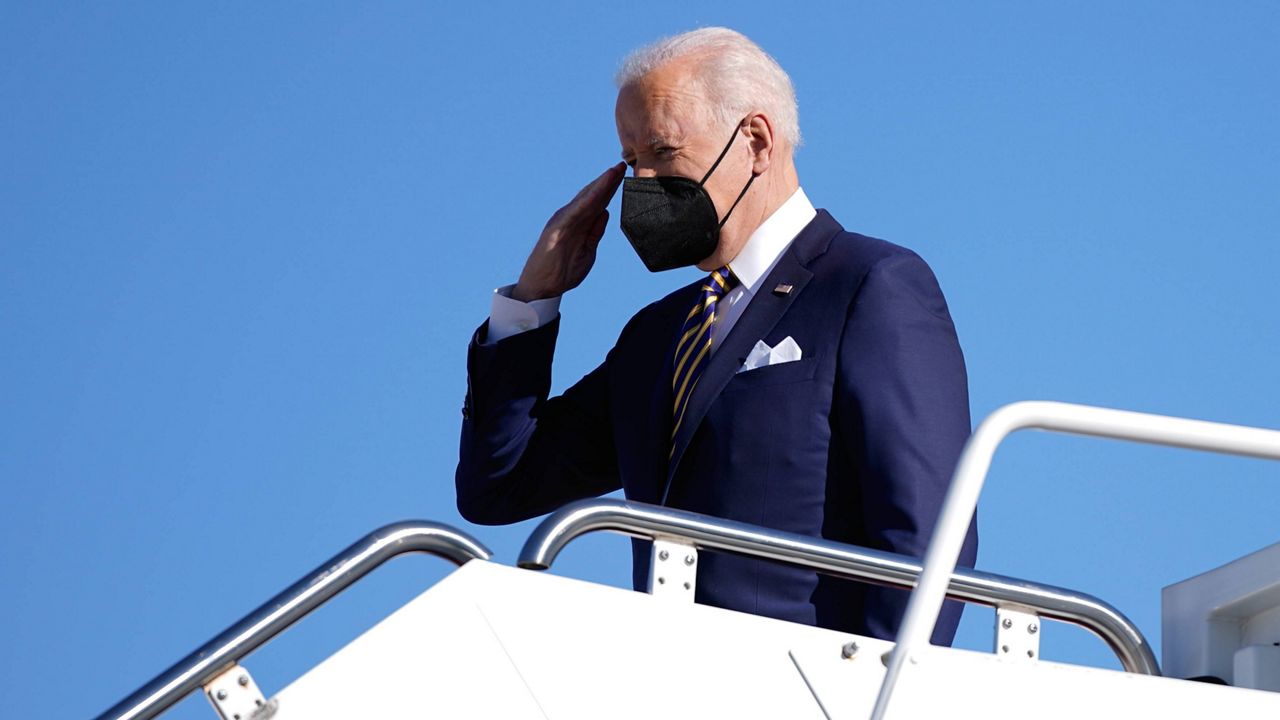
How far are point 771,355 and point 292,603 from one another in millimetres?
1462

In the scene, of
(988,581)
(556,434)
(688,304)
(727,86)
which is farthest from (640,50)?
(988,581)

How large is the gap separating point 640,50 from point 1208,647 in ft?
6.39

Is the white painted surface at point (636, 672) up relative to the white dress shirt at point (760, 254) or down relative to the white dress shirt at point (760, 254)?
down

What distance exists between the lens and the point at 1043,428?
2576mm

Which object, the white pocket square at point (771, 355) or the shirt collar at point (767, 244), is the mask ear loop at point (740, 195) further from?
the white pocket square at point (771, 355)

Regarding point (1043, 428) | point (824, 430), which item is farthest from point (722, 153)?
point (1043, 428)

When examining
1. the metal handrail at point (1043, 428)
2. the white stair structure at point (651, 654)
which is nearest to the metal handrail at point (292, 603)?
the white stair structure at point (651, 654)

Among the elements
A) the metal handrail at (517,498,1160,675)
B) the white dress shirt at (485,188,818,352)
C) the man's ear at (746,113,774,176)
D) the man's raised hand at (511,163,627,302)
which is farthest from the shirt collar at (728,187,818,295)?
the metal handrail at (517,498,1160,675)

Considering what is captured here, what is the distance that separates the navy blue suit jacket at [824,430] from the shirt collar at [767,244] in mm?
53

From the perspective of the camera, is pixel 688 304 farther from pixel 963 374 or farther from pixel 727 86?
pixel 963 374

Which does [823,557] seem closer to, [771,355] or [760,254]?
[771,355]

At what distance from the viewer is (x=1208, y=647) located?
3.75 meters

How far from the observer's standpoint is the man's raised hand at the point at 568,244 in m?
4.46

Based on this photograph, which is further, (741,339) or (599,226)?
(599,226)
